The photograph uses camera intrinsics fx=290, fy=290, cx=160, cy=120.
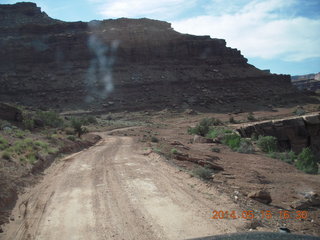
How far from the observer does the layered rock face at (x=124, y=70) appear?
178 feet

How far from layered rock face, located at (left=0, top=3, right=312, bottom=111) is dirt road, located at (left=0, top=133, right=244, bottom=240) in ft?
139

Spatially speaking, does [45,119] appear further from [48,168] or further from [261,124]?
[261,124]

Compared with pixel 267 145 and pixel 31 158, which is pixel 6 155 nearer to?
pixel 31 158

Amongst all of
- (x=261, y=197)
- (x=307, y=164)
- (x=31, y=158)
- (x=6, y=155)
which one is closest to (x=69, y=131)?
→ (x=31, y=158)

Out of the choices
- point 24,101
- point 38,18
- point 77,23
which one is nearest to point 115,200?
point 24,101

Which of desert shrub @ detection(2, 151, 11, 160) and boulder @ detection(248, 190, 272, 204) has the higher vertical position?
desert shrub @ detection(2, 151, 11, 160)

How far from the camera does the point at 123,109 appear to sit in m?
51.1

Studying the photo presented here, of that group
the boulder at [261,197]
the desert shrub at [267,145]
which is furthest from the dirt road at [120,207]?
the desert shrub at [267,145]

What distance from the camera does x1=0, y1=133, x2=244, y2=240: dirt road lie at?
18.7 feet

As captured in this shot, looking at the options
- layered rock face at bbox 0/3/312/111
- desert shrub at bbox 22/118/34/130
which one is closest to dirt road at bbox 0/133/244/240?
desert shrub at bbox 22/118/34/130

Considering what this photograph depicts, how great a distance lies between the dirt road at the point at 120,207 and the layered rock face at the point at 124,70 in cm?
4245

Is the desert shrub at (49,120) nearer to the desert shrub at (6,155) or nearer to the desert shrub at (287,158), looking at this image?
the desert shrub at (6,155)

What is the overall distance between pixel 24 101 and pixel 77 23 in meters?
29.3

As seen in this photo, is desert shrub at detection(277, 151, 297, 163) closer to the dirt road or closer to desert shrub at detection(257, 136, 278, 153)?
desert shrub at detection(257, 136, 278, 153)
